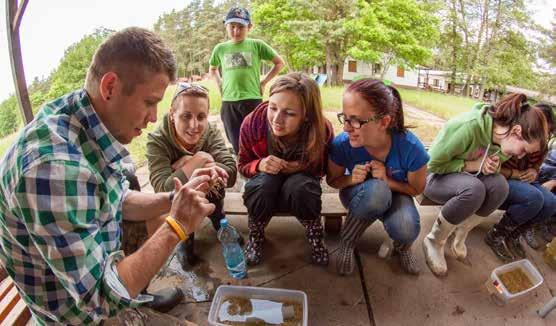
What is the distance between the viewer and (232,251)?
1723mm

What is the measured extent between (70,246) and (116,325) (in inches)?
22.5

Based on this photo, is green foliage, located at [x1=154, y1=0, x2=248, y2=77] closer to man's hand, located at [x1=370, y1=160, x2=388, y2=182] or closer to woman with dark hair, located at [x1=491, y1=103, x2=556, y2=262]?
man's hand, located at [x1=370, y1=160, x2=388, y2=182]

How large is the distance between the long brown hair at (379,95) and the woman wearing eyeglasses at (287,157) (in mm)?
213

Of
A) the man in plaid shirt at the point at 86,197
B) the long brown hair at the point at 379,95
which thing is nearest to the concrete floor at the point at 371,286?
the man in plaid shirt at the point at 86,197

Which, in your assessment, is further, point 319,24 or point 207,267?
point 319,24

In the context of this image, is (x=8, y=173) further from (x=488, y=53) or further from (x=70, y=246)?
(x=488, y=53)

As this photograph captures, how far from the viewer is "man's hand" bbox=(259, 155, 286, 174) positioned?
159 centimetres

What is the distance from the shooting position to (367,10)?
10.1ft

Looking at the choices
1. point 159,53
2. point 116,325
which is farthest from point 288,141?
point 116,325

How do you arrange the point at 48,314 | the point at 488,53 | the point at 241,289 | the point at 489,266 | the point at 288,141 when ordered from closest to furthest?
the point at 48,314, the point at 241,289, the point at 288,141, the point at 489,266, the point at 488,53

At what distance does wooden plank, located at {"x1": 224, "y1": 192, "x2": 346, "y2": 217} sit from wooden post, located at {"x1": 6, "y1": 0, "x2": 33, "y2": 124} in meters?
1.07

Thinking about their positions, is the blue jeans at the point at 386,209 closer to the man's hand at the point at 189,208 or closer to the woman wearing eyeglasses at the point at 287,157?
the woman wearing eyeglasses at the point at 287,157

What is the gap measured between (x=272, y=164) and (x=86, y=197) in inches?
36.4

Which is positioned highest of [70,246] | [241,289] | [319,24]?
[319,24]
